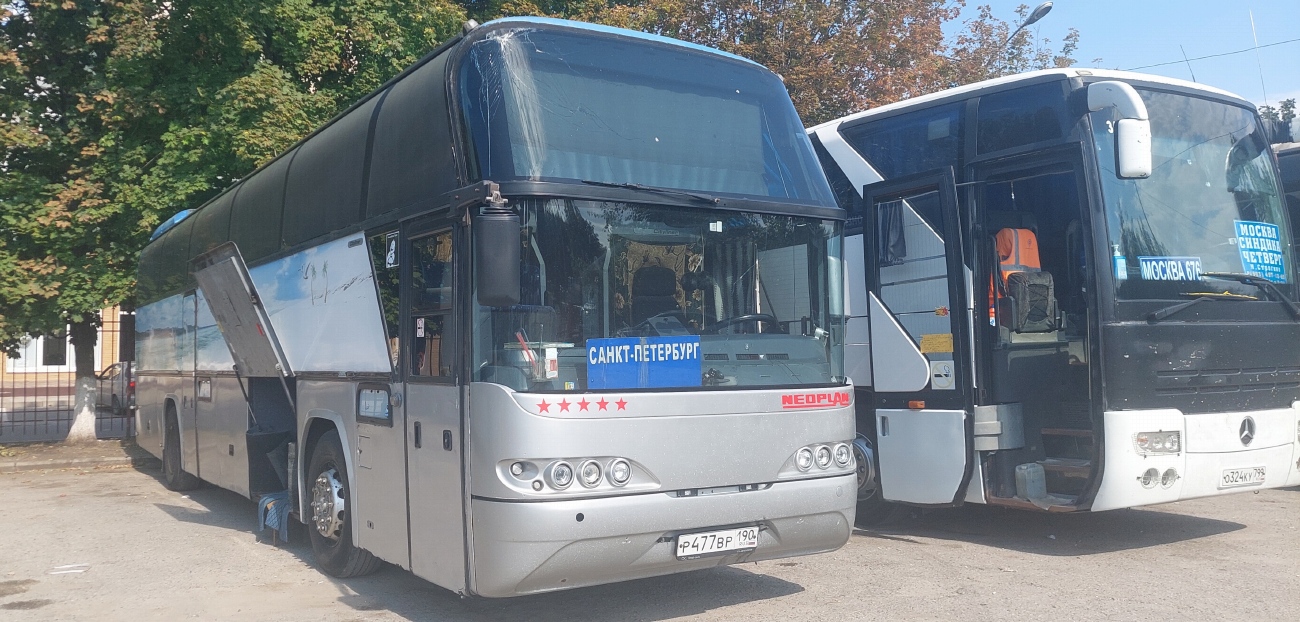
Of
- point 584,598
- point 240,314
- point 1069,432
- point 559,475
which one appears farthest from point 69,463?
point 1069,432

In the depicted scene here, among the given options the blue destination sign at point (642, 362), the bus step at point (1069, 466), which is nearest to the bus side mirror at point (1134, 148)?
the bus step at point (1069, 466)

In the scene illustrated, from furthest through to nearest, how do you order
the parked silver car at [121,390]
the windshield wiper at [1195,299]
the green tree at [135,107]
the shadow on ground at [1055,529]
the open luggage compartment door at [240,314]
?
the parked silver car at [121,390] < the green tree at [135,107] < the open luggage compartment door at [240,314] < the shadow on ground at [1055,529] < the windshield wiper at [1195,299]

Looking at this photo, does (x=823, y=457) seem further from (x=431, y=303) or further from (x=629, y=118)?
(x=431, y=303)

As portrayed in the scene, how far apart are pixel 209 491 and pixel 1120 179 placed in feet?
36.7

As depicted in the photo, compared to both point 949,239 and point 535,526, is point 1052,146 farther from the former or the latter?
point 535,526

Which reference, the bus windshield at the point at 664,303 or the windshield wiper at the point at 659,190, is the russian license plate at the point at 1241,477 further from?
the windshield wiper at the point at 659,190

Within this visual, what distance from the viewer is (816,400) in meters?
6.14

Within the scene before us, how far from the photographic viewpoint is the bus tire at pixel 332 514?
729 cm

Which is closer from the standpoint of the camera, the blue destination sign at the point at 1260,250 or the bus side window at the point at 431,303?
the bus side window at the point at 431,303

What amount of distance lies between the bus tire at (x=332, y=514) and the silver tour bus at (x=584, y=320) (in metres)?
0.06

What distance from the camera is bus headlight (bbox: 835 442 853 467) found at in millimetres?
6230

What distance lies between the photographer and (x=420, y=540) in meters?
6.05

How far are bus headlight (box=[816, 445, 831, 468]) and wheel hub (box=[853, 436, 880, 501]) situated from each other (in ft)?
9.52

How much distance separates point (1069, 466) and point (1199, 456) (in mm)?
870
